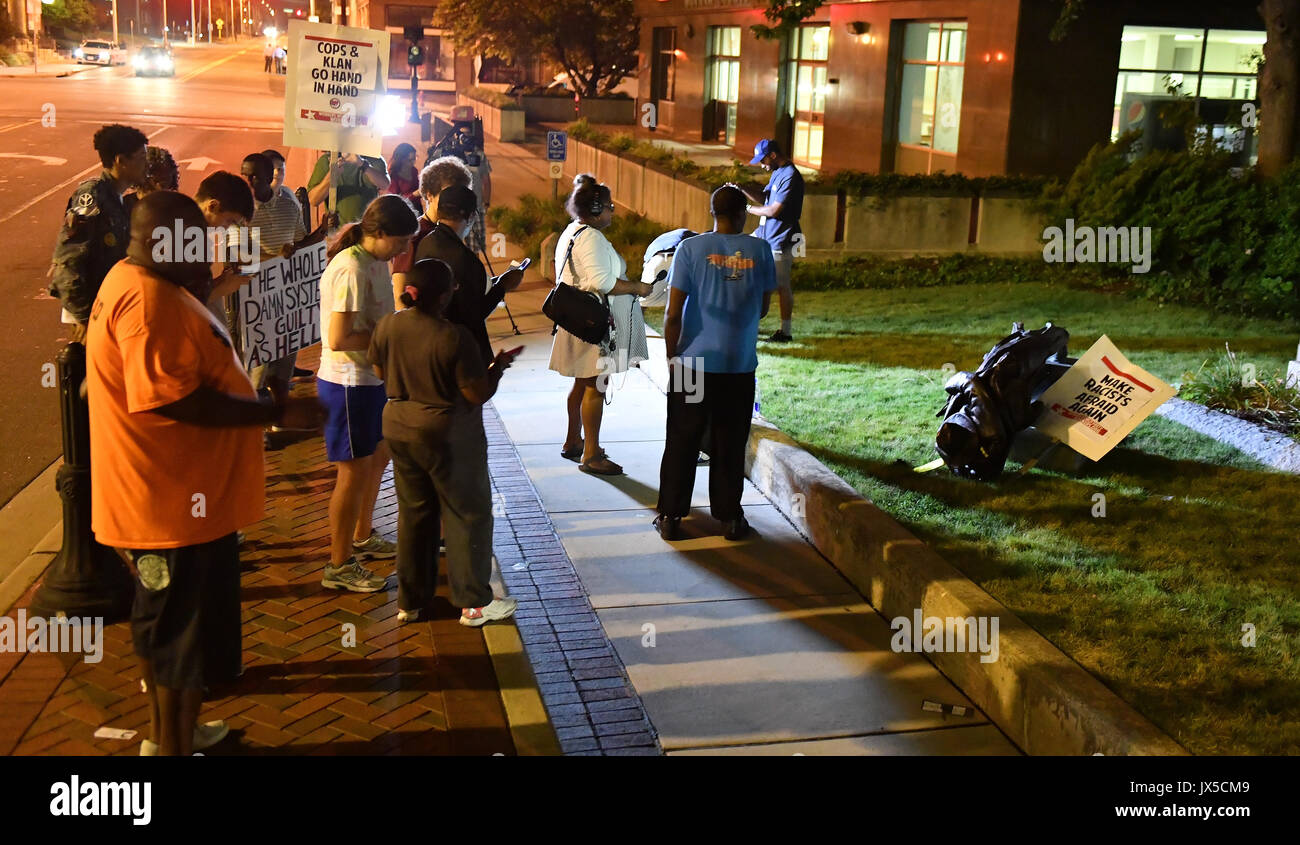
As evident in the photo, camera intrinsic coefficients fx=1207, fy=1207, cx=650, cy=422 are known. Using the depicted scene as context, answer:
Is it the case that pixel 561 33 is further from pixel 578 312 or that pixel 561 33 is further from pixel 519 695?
pixel 519 695

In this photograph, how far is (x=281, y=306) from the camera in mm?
7305

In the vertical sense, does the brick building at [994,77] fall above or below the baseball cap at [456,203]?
above

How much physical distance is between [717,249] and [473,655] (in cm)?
253

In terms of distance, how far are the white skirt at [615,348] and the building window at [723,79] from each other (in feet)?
81.2

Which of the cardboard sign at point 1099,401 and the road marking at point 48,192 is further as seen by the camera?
the road marking at point 48,192

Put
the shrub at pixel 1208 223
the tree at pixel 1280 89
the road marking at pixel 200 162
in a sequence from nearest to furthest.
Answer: the shrub at pixel 1208 223 < the tree at pixel 1280 89 < the road marking at pixel 200 162

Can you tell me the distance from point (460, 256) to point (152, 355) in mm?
2241

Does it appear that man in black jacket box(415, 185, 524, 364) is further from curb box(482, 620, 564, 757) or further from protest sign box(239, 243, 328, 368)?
curb box(482, 620, 564, 757)

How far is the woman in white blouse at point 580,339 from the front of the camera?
7.20 m

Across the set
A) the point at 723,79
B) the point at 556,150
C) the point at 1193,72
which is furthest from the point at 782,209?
the point at 723,79

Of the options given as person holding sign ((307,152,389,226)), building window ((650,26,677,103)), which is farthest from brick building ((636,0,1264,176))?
person holding sign ((307,152,389,226))

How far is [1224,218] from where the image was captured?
526 inches

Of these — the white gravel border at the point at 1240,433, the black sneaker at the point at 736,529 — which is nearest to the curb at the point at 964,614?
the black sneaker at the point at 736,529

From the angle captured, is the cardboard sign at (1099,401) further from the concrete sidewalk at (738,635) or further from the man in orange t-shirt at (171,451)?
the man in orange t-shirt at (171,451)
